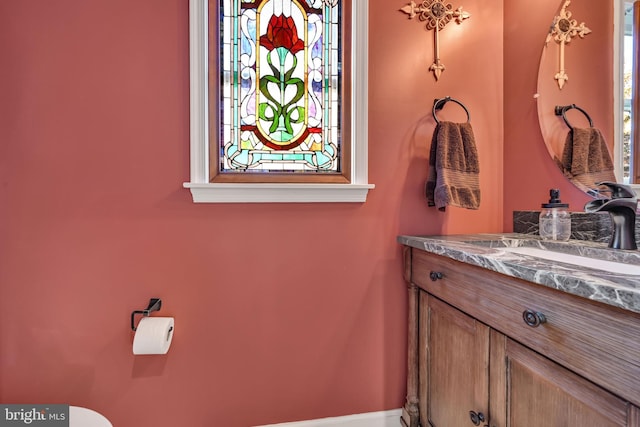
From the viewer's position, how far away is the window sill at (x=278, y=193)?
48.8 inches

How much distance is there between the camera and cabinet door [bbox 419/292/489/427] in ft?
3.00

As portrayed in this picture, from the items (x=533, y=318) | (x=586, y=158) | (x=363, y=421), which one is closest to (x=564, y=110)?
(x=586, y=158)

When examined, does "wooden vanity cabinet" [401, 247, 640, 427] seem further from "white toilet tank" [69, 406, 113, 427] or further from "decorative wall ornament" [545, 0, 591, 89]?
"white toilet tank" [69, 406, 113, 427]

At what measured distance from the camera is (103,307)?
1236 millimetres

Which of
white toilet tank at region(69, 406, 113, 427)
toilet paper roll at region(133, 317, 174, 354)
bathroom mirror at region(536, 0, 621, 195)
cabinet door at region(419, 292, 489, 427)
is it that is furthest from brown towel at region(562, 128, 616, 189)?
white toilet tank at region(69, 406, 113, 427)

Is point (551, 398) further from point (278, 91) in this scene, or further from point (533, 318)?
point (278, 91)

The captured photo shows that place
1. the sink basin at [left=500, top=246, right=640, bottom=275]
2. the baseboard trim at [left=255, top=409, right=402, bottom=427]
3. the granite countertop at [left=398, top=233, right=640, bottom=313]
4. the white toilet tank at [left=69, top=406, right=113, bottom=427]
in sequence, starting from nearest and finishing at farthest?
the granite countertop at [left=398, top=233, right=640, bottom=313] < the sink basin at [left=500, top=246, right=640, bottom=275] < the white toilet tank at [left=69, top=406, right=113, bottom=427] < the baseboard trim at [left=255, top=409, right=402, bottom=427]

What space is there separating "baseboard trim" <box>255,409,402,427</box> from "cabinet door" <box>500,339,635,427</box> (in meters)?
0.72

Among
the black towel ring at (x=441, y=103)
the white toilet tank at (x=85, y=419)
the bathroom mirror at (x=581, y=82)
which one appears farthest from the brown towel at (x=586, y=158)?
the white toilet tank at (x=85, y=419)

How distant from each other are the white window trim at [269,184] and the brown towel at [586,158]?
2.49ft

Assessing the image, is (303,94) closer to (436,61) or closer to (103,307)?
(436,61)

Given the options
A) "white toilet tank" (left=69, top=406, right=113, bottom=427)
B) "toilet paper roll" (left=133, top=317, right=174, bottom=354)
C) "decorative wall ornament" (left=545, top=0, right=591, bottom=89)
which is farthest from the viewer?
"decorative wall ornament" (left=545, top=0, right=591, bottom=89)

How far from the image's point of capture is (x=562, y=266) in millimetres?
704

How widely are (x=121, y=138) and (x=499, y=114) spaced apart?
5.29ft
